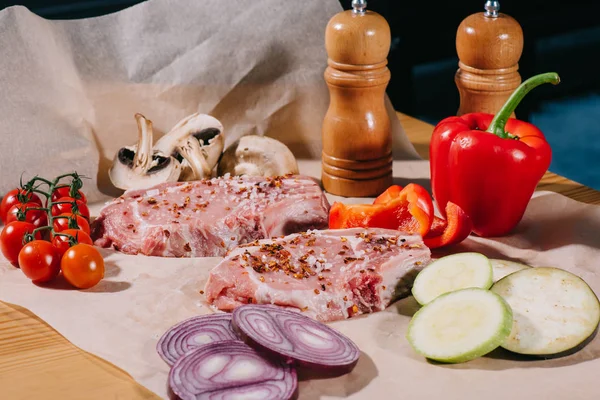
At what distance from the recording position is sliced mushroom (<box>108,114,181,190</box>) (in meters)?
2.80

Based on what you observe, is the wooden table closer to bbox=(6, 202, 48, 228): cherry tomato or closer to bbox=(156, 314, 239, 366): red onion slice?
bbox=(156, 314, 239, 366): red onion slice

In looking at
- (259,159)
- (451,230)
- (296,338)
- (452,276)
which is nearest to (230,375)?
(296,338)

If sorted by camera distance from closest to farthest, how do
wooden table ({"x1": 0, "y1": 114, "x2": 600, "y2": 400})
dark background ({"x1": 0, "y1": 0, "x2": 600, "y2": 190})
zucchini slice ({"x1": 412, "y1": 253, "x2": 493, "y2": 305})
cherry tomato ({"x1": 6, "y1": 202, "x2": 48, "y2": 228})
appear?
1. wooden table ({"x1": 0, "y1": 114, "x2": 600, "y2": 400})
2. zucchini slice ({"x1": 412, "y1": 253, "x2": 493, "y2": 305})
3. cherry tomato ({"x1": 6, "y1": 202, "x2": 48, "y2": 228})
4. dark background ({"x1": 0, "y1": 0, "x2": 600, "y2": 190})

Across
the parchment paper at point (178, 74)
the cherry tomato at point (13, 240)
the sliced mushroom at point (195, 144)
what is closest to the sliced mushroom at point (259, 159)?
the sliced mushroom at point (195, 144)

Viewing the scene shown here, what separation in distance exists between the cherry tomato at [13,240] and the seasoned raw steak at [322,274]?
0.57 m

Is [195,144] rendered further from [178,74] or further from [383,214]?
[383,214]

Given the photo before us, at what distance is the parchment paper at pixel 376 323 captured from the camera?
1.75m

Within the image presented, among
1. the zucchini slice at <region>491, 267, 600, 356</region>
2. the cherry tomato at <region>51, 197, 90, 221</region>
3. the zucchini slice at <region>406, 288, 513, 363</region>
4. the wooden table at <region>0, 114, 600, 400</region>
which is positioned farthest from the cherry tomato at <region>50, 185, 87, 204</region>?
the zucchini slice at <region>491, 267, 600, 356</region>

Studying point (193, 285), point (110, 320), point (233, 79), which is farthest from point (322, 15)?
point (110, 320)

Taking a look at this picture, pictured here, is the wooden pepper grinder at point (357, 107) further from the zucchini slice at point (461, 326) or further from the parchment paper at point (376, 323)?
the zucchini slice at point (461, 326)

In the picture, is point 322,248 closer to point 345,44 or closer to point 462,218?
point 462,218

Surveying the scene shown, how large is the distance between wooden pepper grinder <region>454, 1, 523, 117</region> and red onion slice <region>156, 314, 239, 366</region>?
1.20m

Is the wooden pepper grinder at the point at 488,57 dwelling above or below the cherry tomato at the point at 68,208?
above

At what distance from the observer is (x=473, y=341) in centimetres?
180
